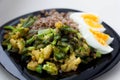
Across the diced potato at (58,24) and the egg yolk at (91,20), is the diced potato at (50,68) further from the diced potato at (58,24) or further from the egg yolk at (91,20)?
the egg yolk at (91,20)

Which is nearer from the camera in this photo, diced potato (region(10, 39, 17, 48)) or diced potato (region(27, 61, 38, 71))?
diced potato (region(27, 61, 38, 71))

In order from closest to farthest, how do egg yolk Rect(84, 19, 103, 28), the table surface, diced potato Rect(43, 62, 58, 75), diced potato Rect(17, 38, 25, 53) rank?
1. diced potato Rect(43, 62, 58, 75)
2. diced potato Rect(17, 38, 25, 53)
3. egg yolk Rect(84, 19, 103, 28)
4. the table surface

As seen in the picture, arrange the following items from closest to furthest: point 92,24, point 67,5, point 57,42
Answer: point 57,42 → point 92,24 → point 67,5

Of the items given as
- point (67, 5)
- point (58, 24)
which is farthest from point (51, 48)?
point (67, 5)

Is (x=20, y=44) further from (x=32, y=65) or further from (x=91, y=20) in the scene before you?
(x=91, y=20)

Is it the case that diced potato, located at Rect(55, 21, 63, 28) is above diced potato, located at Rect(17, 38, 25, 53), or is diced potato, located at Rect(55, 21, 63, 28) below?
above

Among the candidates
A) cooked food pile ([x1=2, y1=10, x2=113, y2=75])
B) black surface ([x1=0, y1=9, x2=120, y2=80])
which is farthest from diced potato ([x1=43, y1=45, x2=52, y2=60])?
black surface ([x1=0, y1=9, x2=120, y2=80])

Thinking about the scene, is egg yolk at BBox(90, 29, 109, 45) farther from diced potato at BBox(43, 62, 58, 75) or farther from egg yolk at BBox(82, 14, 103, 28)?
diced potato at BBox(43, 62, 58, 75)

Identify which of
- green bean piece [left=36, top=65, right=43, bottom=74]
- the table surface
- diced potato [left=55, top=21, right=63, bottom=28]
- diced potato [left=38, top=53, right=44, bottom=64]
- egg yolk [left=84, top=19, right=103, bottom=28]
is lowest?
the table surface
